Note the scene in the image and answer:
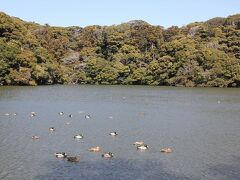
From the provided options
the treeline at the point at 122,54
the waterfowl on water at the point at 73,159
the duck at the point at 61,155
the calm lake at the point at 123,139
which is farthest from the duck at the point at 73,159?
the treeline at the point at 122,54

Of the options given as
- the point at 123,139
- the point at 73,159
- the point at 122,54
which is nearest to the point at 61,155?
the point at 73,159

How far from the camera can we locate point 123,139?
3972cm

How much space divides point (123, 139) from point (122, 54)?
93806mm

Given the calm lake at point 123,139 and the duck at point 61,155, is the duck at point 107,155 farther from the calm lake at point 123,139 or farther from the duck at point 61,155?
the duck at point 61,155

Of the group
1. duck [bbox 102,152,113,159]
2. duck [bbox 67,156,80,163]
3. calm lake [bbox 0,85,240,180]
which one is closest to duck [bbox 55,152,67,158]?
calm lake [bbox 0,85,240,180]

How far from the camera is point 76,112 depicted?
Answer: 58438mm

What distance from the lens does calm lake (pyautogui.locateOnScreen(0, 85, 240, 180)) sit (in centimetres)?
2933

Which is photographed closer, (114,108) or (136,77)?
(114,108)

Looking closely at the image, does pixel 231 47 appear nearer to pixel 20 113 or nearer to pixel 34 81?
pixel 34 81

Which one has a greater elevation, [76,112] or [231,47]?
[231,47]

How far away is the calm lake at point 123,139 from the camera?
29328 millimetres

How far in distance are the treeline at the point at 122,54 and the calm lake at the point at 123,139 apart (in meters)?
39.9

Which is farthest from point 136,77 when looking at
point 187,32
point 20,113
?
point 20,113

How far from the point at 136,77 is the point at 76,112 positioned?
217 ft
